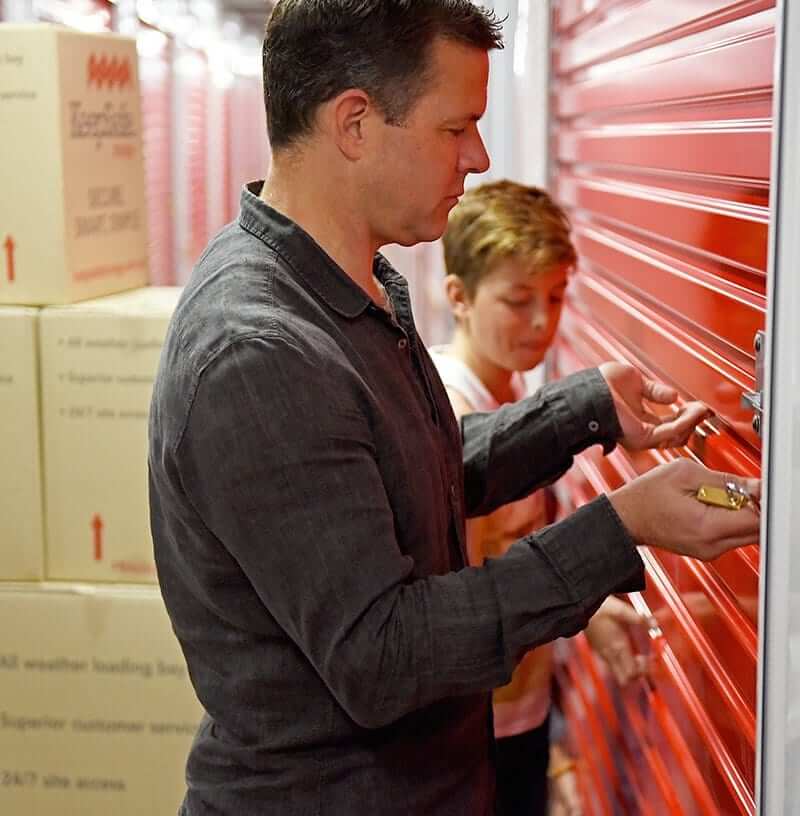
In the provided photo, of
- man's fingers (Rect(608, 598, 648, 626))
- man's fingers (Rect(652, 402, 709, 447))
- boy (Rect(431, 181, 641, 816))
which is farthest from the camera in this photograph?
boy (Rect(431, 181, 641, 816))

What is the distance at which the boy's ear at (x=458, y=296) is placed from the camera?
271 centimetres

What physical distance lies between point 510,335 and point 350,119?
109 cm

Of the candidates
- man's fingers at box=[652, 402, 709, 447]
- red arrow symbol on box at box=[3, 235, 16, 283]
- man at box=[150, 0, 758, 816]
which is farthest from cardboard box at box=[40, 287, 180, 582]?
man's fingers at box=[652, 402, 709, 447]

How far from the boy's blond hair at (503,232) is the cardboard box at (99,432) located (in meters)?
0.63

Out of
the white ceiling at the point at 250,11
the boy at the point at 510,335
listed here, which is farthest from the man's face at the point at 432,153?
the white ceiling at the point at 250,11

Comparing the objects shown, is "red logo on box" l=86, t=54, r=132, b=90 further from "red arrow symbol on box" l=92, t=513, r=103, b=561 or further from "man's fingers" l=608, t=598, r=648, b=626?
"man's fingers" l=608, t=598, r=648, b=626

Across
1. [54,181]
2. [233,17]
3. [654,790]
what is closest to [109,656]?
[54,181]

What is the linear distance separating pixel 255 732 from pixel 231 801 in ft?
0.36

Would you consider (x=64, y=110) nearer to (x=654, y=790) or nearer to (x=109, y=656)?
(x=109, y=656)

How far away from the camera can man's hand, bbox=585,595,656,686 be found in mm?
2408

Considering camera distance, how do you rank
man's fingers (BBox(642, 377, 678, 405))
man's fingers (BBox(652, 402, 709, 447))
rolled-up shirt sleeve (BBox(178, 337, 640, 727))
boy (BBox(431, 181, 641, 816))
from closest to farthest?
1. rolled-up shirt sleeve (BBox(178, 337, 640, 727))
2. man's fingers (BBox(652, 402, 709, 447))
3. man's fingers (BBox(642, 377, 678, 405))
4. boy (BBox(431, 181, 641, 816))

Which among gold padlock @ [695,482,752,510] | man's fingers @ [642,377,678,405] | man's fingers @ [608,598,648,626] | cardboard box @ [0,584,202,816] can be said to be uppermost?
man's fingers @ [642,377,678,405]

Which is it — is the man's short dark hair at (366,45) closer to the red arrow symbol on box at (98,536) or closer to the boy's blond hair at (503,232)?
the boy's blond hair at (503,232)

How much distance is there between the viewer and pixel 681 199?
197 centimetres
